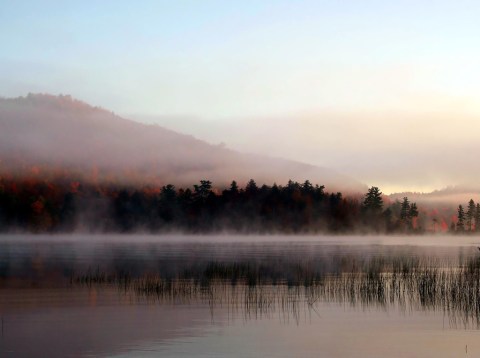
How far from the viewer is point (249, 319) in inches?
854

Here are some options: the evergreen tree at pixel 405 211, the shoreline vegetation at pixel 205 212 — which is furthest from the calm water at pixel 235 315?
the evergreen tree at pixel 405 211

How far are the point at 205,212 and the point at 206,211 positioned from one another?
1.49 ft

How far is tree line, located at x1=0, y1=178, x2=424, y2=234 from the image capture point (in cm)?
15112

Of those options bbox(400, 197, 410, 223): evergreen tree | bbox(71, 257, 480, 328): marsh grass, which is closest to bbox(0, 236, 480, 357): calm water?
bbox(71, 257, 480, 328): marsh grass

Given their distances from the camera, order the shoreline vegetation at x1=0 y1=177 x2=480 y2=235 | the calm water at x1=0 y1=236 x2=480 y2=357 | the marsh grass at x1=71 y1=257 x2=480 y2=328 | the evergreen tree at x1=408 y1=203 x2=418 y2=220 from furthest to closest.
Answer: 1. the evergreen tree at x1=408 y1=203 x2=418 y2=220
2. the shoreline vegetation at x1=0 y1=177 x2=480 y2=235
3. the marsh grass at x1=71 y1=257 x2=480 y2=328
4. the calm water at x1=0 y1=236 x2=480 y2=357

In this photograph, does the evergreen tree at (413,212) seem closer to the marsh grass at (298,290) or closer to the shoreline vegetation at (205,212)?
the shoreline vegetation at (205,212)

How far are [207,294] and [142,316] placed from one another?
17.4 ft

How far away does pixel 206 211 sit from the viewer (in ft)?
509

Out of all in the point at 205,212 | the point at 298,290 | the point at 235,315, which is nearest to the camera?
the point at 235,315

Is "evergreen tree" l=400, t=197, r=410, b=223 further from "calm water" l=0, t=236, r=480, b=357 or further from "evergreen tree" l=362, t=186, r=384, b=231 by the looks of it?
"calm water" l=0, t=236, r=480, b=357

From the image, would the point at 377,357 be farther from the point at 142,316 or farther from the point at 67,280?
the point at 67,280

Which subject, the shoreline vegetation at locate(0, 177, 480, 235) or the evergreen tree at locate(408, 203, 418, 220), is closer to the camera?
the shoreline vegetation at locate(0, 177, 480, 235)

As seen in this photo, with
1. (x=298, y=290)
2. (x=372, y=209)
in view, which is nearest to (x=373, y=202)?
(x=372, y=209)

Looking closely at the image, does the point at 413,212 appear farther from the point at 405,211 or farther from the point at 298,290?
the point at 298,290
